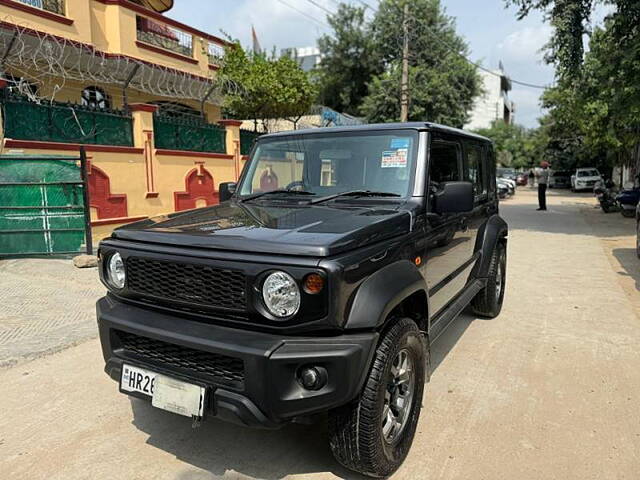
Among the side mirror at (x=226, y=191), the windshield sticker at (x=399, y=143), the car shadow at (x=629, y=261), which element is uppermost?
the windshield sticker at (x=399, y=143)

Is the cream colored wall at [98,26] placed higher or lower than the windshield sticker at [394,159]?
higher

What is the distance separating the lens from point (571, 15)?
11.4 metres

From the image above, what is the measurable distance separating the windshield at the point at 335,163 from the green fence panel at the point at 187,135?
7453 millimetres

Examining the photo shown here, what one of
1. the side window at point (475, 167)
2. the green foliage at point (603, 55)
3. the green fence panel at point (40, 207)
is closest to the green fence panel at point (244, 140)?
the green fence panel at point (40, 207)

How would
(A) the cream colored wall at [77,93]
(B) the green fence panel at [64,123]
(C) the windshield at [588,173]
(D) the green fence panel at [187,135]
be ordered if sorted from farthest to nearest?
(C) the windshield at [588,173]
(A) the cream colored wall at [77,93]
(D) the green fence panel at [187,135]
(B) the green fence panel at [64,123]

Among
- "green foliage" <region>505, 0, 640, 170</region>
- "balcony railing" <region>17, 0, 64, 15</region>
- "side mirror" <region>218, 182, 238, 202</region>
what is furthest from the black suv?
"balcony railing" <region>17, 0, 64, 15</region>

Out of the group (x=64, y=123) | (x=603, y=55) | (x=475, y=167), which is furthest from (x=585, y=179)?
(x=64, y=123)

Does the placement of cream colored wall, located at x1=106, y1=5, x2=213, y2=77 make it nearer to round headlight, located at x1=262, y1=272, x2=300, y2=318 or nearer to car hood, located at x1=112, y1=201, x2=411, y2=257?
car hood, located at x1=112, y1=201, x2=411, y2=257

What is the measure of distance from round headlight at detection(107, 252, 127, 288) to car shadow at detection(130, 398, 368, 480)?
2.39 ft

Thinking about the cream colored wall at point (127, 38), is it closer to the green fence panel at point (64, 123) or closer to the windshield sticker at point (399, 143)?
the green fence panel at point (64, 123)

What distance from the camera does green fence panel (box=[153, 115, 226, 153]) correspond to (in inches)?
421

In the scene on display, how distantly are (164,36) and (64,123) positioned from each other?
758 cm

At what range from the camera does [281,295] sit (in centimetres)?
225

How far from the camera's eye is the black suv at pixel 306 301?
220cm
